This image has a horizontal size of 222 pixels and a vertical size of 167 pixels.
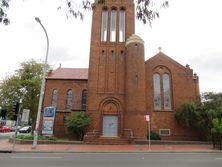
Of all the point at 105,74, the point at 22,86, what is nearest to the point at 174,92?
the point at 105,74

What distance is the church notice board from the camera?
70.6 feet

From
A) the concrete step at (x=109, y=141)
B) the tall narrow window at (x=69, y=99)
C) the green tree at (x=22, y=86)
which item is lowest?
the concrete step at (x=109, y=141)

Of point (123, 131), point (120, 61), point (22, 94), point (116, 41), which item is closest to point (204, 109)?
point (123, 131)

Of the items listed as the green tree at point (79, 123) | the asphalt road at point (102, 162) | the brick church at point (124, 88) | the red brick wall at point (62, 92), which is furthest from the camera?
the red brick wall at point (62, 92)

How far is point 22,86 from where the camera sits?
143 ft

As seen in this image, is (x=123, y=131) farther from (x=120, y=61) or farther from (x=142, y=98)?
(x=120, y=61)

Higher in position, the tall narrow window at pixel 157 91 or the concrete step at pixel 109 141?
the tall narrow window at pixel 157 91

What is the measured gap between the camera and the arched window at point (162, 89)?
1148 inches

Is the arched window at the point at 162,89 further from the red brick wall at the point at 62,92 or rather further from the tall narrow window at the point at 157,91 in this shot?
the red brick wall at the point at 62,92

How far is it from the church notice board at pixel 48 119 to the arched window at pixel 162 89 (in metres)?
13.7

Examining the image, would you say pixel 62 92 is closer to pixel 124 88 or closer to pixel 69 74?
pixel 69 74

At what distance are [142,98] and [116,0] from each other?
1471 centimetres

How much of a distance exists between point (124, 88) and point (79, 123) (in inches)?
276

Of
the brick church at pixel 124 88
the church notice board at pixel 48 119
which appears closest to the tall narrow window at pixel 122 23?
the brick church at pixel 124 88
